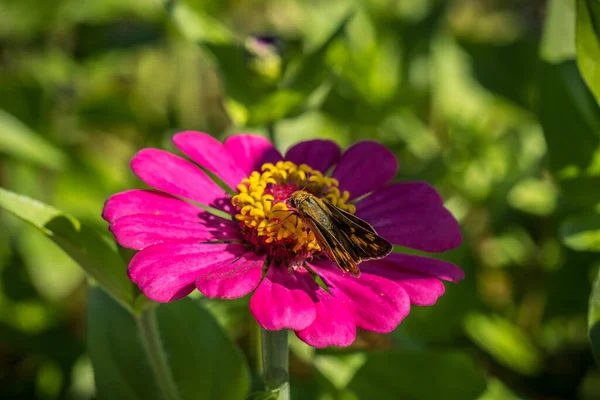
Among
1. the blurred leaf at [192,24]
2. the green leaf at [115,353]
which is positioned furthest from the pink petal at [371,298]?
the blurred leaf at [192,24]

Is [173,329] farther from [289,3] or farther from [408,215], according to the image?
[289,3]

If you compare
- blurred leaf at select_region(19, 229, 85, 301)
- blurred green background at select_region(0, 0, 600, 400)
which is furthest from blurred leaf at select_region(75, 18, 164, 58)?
blurred leaf at select_region(19, 229, 85, 301)

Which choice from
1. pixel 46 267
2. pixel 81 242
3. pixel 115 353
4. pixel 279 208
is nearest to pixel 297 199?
pixel 279 208

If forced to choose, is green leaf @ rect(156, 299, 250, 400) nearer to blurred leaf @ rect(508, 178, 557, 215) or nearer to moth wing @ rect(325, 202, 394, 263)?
moth wing @ rect(325, 202, 394, 263)

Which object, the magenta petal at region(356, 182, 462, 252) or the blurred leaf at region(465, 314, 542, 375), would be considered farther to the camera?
the blurred leaf at region(465, 314, 542, 375)

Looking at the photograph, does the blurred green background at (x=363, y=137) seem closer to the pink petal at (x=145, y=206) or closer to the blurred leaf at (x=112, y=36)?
the blurred leaf at (x=112, y=36)

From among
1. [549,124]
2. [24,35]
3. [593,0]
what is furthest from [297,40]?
[593,0]

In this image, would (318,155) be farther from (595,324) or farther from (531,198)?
(531,198)
